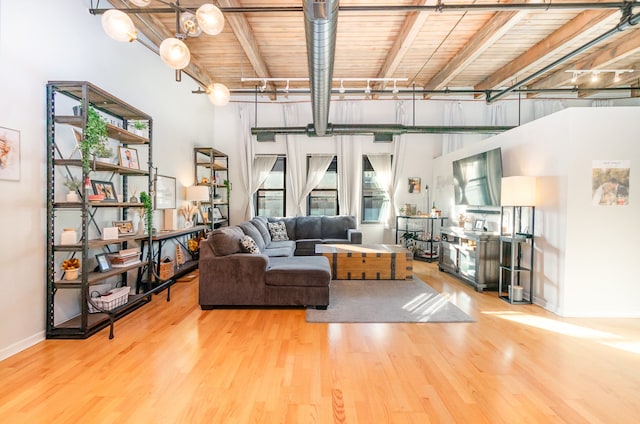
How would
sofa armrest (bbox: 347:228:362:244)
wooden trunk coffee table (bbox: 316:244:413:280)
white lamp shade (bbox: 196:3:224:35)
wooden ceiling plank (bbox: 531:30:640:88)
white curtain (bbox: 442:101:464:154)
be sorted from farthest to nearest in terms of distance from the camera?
1. white curtain (bbox: 442:101:464:154)
2. sofa armrest (bbox: 347:228:362:244)
3. wooden trunk coffee table (bbox: 316:244:413:280)
4. wooden ceiling plank (bbox: 531:30:640:88)
5. white lamp shade (bbox: 196:3:224:35)

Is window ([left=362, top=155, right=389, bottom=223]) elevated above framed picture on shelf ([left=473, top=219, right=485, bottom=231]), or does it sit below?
above

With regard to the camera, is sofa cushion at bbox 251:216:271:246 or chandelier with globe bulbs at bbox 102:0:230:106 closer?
chandelier with globe bulbs at bbox 102:0:230:106

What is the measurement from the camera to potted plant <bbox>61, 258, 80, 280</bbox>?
2.86 m

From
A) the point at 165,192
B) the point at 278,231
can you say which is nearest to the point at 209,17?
the point at 165,192

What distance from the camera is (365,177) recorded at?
7.53 metres

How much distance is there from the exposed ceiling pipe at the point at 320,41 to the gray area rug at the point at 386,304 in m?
2.79

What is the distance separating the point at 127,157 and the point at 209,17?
217cm

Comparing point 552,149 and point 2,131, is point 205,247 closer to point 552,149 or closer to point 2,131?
point 2,131

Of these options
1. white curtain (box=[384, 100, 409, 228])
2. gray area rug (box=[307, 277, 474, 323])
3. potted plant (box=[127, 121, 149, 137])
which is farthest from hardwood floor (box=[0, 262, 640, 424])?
white curtain (box=[384, 100, 409, 228])

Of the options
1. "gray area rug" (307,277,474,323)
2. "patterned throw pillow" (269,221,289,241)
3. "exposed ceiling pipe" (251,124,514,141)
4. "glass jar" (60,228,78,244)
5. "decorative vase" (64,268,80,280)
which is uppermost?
"exposed ceiling pipe" (251,124,514,141)

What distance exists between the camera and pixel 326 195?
25.0ft

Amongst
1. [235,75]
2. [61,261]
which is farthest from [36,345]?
[235,75]

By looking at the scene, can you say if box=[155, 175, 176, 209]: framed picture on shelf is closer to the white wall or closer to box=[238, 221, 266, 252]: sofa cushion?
box=[238, 221, 266, 252]: sofa cushion

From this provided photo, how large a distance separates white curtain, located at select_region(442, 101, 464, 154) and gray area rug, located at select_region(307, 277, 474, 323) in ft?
12.5
